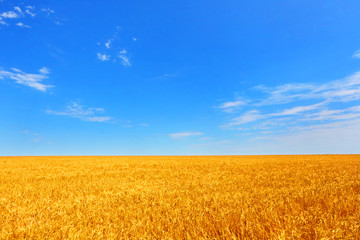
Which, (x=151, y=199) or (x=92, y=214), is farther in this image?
(x=151, y=199)

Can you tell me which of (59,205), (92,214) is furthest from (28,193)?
(92,214)

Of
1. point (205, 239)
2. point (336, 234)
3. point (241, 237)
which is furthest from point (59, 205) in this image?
point (336, 234)

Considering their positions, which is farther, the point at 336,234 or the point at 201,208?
the point at 201,208

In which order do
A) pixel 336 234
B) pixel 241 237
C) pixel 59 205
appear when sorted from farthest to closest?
pixel 59 205, pixel 241 237, pixel 336 234

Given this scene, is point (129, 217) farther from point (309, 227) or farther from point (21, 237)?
point (309, 227)

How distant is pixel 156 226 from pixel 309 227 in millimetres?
2283

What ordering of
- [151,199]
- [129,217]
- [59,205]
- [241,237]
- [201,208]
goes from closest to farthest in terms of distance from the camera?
1. [241,237]
2. [129,217]
3. [201,208]
4. [59,205]
5. [151,199]

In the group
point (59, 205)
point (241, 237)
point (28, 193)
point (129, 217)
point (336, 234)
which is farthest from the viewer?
point (28, 193)

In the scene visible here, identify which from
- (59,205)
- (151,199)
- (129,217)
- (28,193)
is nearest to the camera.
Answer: (129,217)

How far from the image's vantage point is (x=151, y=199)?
568 centimetres

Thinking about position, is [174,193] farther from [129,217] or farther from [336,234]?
[336,234]

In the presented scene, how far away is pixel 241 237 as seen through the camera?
3.18 m

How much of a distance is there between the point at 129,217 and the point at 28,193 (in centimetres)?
452

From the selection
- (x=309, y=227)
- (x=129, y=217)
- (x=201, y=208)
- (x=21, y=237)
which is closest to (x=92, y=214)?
(x=129, y=217)
